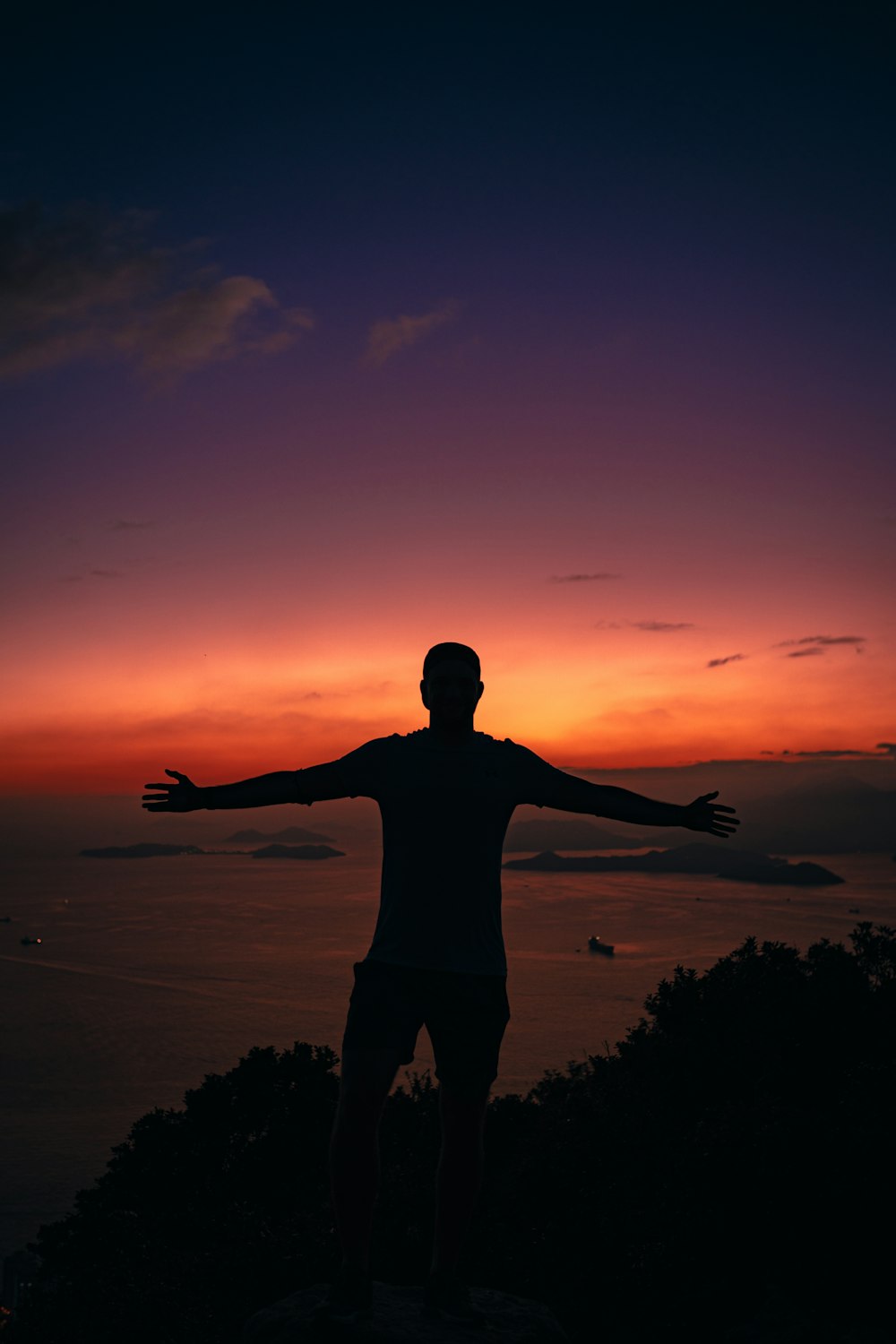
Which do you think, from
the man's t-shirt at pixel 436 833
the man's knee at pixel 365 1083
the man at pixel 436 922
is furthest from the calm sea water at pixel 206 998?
the man's t-shirt at pixel 436 833

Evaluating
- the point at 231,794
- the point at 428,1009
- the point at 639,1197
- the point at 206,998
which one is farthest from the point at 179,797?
the point at 206,998

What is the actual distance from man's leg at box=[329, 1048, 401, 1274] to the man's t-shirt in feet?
1.48

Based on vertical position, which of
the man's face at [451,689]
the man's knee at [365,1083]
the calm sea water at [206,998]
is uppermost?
the man's face at [451,689]

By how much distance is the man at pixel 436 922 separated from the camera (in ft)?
12.9

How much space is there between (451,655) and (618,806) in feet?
3.56

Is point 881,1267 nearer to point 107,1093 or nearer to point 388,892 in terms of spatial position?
point 388,892

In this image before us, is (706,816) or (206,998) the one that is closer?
(706,816)

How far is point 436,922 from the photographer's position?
3.95 m

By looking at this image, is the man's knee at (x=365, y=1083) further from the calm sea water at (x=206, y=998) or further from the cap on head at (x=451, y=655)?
the calm sea water at (x=206, y=998)

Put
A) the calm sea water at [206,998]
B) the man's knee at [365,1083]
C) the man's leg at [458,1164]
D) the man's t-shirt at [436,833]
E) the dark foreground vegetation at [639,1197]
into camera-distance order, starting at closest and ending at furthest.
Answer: the man's knee at [365,1083] < the man's t-shirt at [436,833] < the man's leg at [458,1164] < the dark foreground vegetation at [639,1197] < the calm sea water at [206,998]

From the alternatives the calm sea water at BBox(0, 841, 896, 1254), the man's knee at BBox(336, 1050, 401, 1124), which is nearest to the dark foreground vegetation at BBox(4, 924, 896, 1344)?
the man's knee at BBox(336, 1050, 401, 1124)

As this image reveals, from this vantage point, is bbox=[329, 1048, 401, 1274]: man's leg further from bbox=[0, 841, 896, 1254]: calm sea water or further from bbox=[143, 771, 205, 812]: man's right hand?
bbox=[0, 841, 896, 1254]: calm sea water

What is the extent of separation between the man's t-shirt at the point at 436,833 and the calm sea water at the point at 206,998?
3106 inches

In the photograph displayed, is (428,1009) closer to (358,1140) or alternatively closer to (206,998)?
(358,1140)
